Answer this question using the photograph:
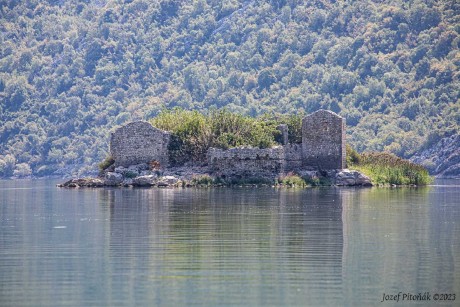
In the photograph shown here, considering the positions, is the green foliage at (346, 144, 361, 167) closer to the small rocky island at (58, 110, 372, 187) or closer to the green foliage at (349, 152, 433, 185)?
the green foliage at (349, 152, 433, 185)

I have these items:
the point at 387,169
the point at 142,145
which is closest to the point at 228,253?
the point at 387,169

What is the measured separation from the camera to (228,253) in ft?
95.9

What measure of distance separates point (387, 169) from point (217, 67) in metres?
80.0

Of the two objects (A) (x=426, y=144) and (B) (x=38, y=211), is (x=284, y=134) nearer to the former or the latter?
(B) (x=38, y=211)

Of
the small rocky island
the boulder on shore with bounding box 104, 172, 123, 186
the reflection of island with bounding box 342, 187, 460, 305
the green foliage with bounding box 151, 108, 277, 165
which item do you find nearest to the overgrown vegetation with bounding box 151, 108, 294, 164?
the green foliage with bounding box 151, 108, 277, 165

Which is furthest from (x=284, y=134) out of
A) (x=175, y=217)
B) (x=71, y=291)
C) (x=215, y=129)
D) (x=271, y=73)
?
(x=271, y=73)

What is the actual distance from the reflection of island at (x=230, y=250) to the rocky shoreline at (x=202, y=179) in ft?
52.2

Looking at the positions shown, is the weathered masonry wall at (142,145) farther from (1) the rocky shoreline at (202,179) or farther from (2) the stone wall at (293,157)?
(2) the stone wall at (293,157)

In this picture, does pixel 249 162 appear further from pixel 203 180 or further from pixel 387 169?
pixel 387 169

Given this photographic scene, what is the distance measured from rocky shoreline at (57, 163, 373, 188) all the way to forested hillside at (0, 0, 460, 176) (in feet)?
152

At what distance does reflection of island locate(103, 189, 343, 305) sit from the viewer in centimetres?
2477

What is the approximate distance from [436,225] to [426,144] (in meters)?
72.4

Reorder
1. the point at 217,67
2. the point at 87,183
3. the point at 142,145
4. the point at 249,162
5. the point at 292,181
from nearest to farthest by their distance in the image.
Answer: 1. the point at 292,181
2. the point at 249,162
3. the point at 87,183
4. the point at 142,145
5. the point at 217,67

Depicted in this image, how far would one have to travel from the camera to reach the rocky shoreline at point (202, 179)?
6209 centimetres
